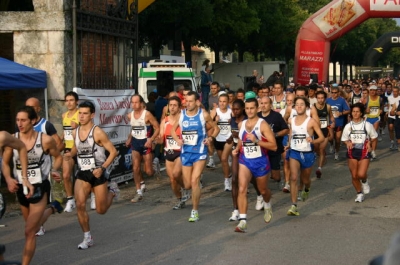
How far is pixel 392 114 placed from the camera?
1889cm

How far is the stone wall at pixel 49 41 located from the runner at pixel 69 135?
2.00 ft

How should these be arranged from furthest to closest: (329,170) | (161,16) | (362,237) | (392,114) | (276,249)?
(161,16)
(392,114)
(329,170)
(362,237)
(276,249)

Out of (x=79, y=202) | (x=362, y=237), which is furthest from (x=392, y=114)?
(x=79, y=202)

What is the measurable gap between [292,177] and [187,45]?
26.0 meters

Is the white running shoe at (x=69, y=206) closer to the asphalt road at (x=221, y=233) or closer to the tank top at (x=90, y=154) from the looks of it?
the asphalt road at (x=221, y=233)

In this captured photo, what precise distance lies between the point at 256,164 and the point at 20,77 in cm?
367

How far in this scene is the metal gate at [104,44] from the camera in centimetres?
1210

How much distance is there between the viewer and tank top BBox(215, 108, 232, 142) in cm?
1354

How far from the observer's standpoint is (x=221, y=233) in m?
9.01

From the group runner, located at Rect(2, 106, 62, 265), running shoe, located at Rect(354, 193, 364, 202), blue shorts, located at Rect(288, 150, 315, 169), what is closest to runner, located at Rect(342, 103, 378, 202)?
running shoe, located at Rect(354, 193, 364, 202)

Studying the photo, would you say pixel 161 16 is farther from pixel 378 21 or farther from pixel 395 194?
pixel 378 21

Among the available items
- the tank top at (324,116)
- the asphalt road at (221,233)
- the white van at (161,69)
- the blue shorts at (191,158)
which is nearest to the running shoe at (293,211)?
the asphalt road at (221,233)

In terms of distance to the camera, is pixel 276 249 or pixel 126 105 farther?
pixel 126 105

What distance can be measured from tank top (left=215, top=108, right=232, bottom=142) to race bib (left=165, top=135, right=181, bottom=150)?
237cm
